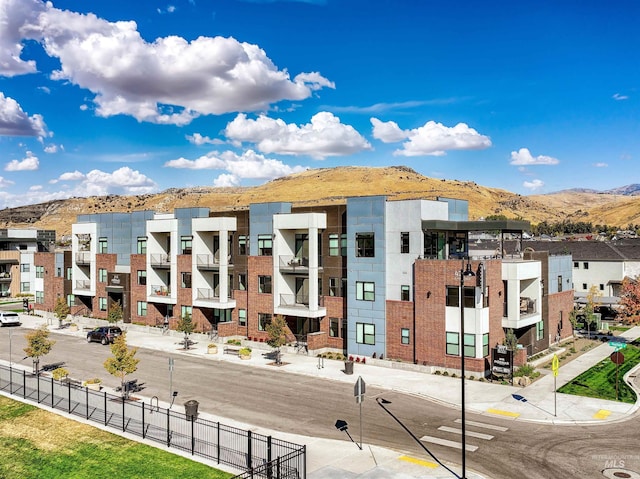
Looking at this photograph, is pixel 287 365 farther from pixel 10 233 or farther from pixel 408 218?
pixel 10 233

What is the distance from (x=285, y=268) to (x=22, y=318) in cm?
3801

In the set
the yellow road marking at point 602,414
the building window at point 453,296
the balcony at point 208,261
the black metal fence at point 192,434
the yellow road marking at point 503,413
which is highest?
the balcony at point 208,261

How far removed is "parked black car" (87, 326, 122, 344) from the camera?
4875 cm

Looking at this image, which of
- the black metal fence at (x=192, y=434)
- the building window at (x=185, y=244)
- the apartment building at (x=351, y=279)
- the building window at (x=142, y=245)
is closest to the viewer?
the black metal fence at (x=192, y=434)

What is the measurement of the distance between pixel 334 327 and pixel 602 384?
1873cm

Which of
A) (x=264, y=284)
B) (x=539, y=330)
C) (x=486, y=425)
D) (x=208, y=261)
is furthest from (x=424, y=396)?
(x=208, y=261)

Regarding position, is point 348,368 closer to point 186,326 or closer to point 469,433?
point 469,433

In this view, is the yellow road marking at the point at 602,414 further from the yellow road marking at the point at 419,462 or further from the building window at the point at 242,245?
the building window at the point at 242,245

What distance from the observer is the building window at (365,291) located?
40.8 metres

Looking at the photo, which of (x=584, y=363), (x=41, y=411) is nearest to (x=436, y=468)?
(x=41, y=411)

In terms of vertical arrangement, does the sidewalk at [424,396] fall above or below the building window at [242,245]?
below

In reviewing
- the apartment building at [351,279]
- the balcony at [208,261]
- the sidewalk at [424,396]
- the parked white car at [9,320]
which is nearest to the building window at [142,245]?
the apartment building at [351,279]

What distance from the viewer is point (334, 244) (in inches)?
1738

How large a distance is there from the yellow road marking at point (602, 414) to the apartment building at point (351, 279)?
761 cm
